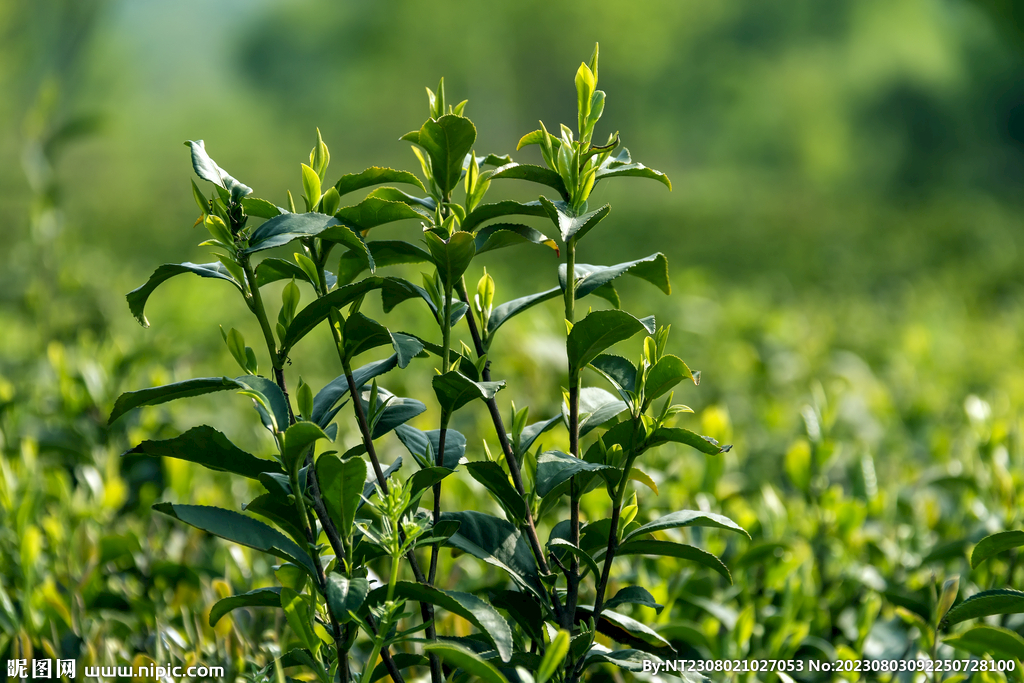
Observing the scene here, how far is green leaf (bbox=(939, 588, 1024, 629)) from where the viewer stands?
0.92 m

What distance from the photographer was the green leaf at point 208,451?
2.57 feet

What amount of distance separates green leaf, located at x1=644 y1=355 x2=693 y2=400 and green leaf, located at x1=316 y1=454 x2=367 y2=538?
12.3 inches

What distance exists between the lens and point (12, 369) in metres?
2.62

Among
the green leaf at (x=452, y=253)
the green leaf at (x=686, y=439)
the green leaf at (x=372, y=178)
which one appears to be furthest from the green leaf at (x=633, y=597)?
the green leaf at (x=372, y=178)

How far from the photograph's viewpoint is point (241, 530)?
0.81m

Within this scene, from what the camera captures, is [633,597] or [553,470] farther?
[633,597]

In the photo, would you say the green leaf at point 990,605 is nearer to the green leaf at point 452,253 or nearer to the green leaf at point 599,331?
the green leaf at point 599,331

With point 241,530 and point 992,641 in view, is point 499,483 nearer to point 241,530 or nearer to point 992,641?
point 241,530

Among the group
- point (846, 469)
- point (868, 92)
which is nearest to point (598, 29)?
point (868, 92)

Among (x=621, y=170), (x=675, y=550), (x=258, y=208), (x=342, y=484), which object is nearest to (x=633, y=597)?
(x=675, y=550)

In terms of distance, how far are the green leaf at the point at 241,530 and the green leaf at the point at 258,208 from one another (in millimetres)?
305

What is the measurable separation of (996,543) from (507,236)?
0.68 meters

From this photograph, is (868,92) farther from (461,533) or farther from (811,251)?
(461,533)

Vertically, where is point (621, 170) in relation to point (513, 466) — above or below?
above
